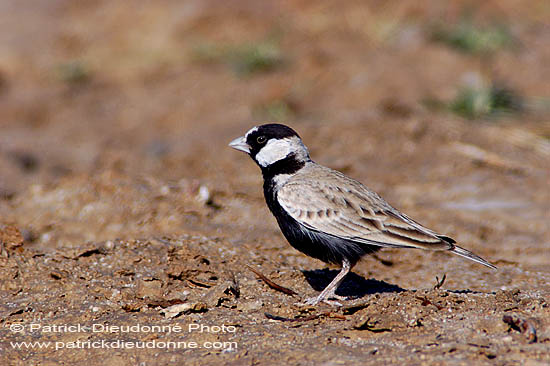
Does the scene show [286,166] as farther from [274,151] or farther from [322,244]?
[322,244]

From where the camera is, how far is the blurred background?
6.84 meters

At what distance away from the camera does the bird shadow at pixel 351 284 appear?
5055 mm

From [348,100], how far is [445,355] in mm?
8235

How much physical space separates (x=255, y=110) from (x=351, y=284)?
21.4ft

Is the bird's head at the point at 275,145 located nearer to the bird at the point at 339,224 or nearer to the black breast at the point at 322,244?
the bird at the point at 339,224

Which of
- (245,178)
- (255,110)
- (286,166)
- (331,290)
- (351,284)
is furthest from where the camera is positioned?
(255,110)

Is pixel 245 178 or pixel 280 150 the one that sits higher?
pixel 280 150

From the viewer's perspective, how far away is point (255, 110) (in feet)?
37.2

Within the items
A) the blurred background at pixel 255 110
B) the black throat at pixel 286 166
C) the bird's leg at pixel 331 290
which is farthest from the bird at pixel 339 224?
the blurred background at pixel 255 110

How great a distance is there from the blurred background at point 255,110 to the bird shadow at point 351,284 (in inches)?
23.9

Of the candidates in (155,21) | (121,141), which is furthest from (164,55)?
(121,141)

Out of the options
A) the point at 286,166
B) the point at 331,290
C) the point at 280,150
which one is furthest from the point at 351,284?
the point at 280,150

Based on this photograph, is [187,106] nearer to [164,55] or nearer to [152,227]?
[164,55]

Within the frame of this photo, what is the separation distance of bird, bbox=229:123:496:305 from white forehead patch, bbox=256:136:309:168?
0.29 m
